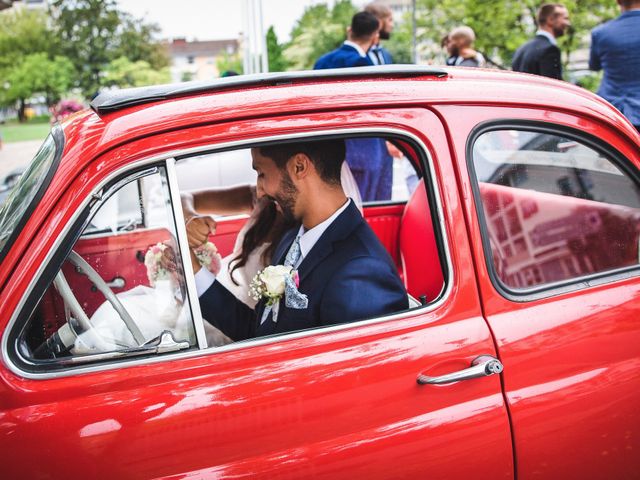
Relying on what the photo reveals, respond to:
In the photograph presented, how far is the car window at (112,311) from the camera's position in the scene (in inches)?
55.1

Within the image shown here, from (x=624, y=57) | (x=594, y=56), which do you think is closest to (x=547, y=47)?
(x=594, y=56)

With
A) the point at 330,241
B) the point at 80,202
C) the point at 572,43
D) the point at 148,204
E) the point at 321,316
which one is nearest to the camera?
the point at 80,202

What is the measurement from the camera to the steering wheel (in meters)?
1.47

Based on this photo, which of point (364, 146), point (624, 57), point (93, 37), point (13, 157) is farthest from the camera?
point (93, 37)

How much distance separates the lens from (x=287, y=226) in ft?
7.82

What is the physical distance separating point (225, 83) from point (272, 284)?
625 millimetres

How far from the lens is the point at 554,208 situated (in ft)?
6.19

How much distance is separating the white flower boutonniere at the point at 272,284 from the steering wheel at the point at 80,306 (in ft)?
1.31

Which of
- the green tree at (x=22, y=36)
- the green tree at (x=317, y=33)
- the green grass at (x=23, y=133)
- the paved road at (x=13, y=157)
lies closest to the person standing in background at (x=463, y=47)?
the paved road at (x=13, y=157)

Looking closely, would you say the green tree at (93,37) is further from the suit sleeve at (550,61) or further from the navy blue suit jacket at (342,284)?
the navy blue suit jacket at (342,284)

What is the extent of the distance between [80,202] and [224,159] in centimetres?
540

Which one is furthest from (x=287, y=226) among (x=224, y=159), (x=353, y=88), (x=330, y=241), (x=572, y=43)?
(x=572, y=43)

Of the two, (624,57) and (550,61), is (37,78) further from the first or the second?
(624,57)

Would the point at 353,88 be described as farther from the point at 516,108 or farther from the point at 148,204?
the point at 148,204
